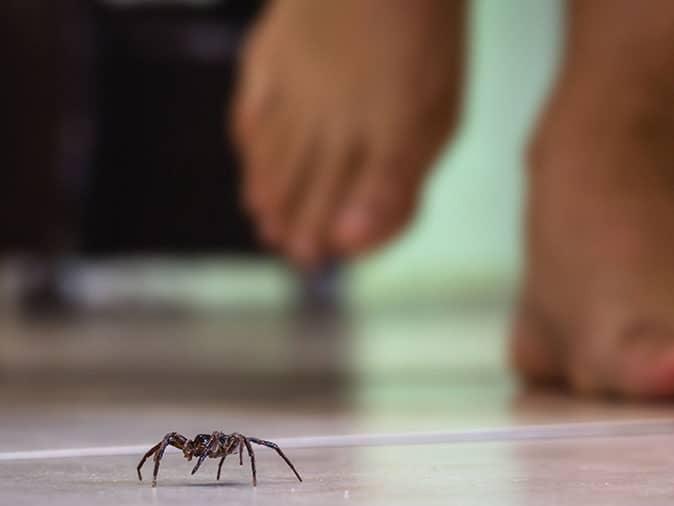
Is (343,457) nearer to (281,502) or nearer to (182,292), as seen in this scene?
(281,502)

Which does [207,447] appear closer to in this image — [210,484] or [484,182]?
[210,484]

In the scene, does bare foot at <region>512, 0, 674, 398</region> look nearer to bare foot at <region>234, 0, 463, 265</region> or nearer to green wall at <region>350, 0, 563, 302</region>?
bare foot at <region>234, 0, 463, 265</region>

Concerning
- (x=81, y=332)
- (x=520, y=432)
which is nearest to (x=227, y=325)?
(x=81, y=332)

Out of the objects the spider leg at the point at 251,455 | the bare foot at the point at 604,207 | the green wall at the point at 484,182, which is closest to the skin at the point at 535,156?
the bare foot at the point at 604,207

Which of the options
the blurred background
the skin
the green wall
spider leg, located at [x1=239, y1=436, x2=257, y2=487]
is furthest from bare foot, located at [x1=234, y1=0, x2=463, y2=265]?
the green wall

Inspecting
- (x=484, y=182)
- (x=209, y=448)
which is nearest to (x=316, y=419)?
(x=209, y=448)

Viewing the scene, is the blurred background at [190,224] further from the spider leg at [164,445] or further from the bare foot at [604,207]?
the spider leg at [164,445]
